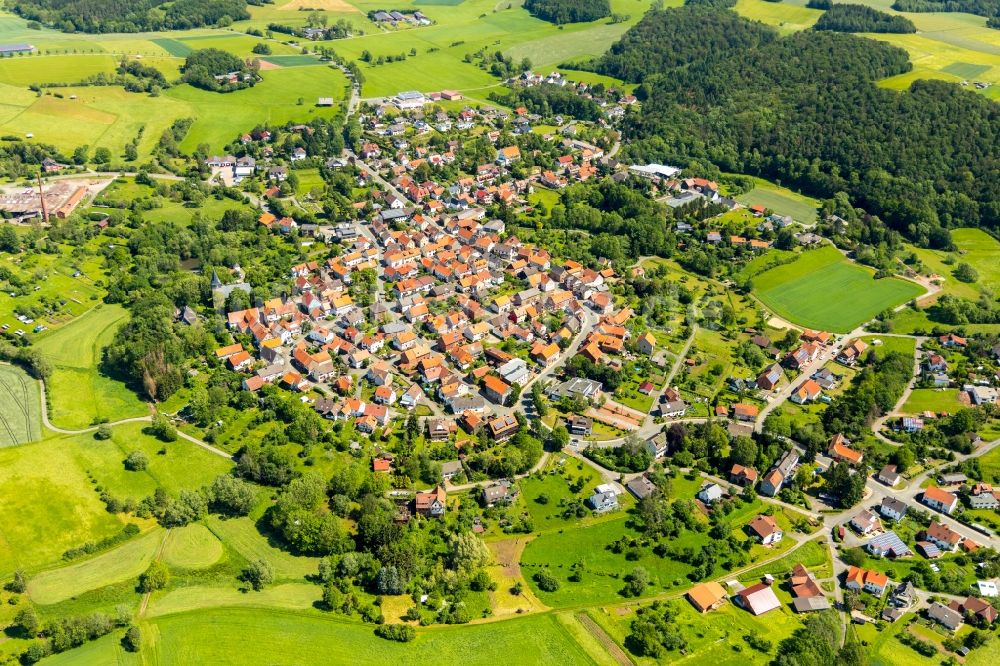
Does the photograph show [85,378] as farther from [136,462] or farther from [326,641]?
[326,641]

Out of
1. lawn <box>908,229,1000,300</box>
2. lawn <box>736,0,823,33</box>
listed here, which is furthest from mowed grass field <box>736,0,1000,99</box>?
lawn <box>908,229,1000,300</box>

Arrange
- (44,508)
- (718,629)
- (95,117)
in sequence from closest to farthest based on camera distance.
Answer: (718,629) < (44,508) < (95,117)

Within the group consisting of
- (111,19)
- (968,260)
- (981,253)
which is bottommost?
(968,260)

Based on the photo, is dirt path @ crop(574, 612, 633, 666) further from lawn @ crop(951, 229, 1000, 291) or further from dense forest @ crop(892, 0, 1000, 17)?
dense forest @ crop(892, 0, 1000, 17)

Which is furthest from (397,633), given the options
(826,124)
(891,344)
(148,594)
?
(826,124)

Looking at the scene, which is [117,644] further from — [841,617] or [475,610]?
[841,617]

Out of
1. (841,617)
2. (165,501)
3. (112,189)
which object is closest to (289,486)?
(165,501)
